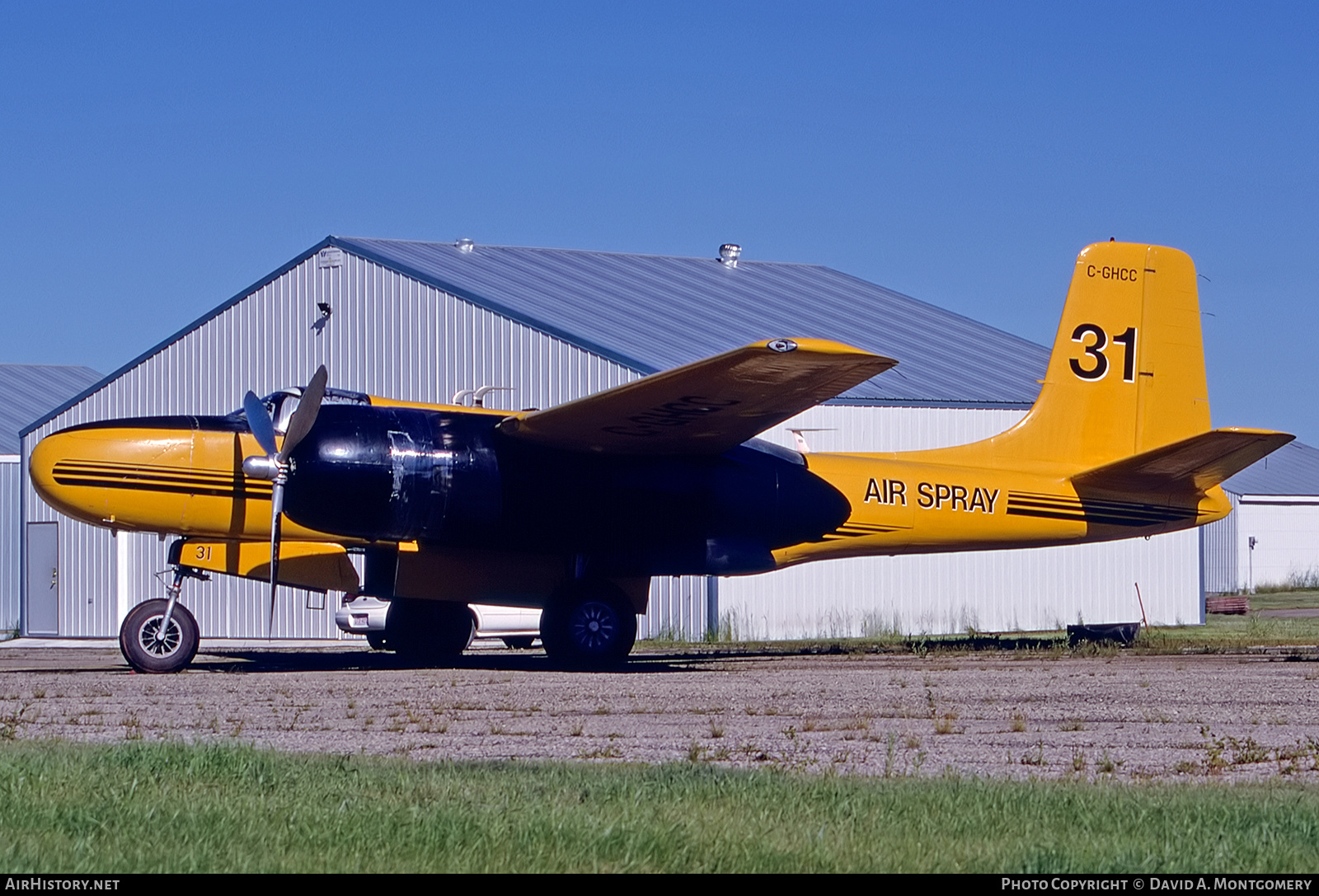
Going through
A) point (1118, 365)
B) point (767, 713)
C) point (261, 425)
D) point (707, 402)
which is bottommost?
point (767, 713)

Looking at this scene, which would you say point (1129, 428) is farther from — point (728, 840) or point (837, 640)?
point (728, 840)

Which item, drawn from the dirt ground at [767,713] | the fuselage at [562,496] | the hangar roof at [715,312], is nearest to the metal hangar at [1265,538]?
the hangar roof at [715,312]

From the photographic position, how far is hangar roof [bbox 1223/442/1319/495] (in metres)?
54.4

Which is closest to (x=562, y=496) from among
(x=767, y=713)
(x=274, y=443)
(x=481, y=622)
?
(x=274, y=443)

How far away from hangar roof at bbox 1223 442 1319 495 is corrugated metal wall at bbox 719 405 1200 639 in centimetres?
2693

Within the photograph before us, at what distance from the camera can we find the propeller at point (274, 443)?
1500 cm

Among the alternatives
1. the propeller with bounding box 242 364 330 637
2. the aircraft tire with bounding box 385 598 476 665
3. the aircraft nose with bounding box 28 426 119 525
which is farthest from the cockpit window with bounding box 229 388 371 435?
the aircraft tire with bounding box 385 598 476 665

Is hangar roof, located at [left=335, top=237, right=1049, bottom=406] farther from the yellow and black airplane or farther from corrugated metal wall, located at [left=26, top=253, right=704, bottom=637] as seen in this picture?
the yellow and black airplane

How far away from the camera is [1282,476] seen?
57.2 m

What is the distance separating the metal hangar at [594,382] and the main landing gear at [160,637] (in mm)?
9038

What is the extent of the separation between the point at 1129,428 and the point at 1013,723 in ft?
34.5

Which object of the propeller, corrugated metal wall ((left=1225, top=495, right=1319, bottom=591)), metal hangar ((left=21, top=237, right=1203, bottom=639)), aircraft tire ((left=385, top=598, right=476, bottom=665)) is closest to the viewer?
the propeller

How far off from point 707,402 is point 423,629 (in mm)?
5165

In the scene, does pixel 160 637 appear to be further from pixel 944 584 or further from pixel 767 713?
pixel 944 584
